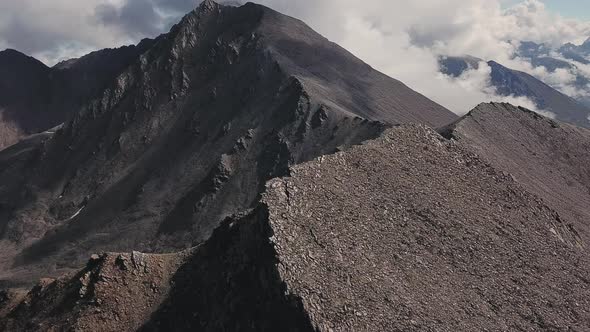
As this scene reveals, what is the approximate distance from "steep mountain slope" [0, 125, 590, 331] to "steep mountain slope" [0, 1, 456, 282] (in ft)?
170

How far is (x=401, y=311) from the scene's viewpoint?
3428 cm

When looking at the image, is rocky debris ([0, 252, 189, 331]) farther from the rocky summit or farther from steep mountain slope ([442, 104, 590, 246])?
steep mountain slope ([442, 104, 590, 246])

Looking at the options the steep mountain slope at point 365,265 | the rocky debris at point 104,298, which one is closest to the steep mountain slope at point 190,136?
the rocky debris at point 104,298

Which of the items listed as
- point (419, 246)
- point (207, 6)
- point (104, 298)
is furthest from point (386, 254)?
point (207, 6)

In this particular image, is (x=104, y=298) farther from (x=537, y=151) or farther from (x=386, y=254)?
(x=537, y=151)

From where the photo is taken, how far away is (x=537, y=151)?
74312 millimetres

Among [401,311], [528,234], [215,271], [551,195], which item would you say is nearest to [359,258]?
[401,311]

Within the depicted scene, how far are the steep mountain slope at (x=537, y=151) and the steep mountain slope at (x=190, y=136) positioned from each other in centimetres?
2710

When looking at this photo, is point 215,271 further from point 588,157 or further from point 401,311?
point 588,157

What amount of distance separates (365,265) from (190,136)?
105 meters

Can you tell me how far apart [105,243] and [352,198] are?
80460 mm

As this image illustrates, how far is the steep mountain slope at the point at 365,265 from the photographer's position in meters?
34.9

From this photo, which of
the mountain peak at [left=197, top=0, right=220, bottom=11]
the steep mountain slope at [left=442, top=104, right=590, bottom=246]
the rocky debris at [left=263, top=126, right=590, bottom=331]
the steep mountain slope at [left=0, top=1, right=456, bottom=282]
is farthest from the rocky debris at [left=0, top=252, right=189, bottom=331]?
the mountain peak at [left=197, top=0, right=220, bottom=11]

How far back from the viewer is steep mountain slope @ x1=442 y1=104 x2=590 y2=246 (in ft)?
198
